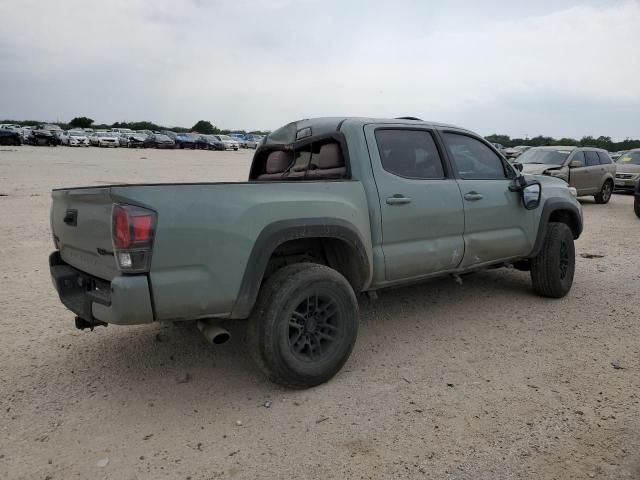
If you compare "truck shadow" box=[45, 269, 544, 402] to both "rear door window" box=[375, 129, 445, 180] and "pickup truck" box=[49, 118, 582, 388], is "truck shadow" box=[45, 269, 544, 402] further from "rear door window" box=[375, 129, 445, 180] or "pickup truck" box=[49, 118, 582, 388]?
"rear door window" box=[375, 129, 445, 180]

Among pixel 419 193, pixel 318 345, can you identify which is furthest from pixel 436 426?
pixel 419 193

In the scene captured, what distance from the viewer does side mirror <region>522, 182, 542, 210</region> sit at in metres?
5.07

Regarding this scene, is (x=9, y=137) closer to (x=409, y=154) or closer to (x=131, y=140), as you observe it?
(x=131, y=140)

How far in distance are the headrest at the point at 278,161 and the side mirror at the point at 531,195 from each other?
234cm

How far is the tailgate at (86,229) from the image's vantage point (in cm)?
298

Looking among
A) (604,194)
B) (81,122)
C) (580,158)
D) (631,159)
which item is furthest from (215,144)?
(81,122)

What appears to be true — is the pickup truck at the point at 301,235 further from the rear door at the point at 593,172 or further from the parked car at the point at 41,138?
the parked car at the point at 41,138

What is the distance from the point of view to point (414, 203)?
4.08 meters

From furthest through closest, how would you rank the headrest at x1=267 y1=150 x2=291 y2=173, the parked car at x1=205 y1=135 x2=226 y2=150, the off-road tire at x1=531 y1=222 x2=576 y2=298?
the parked car at x1=205 y1=135 x2=226 y2=150, the off-road tire at x1=531 y1=222 x2=576 y2=298, the headrest at x1=267 y1=150 x2=291 y2=173

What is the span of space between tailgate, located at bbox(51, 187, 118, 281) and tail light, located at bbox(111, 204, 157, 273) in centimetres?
14

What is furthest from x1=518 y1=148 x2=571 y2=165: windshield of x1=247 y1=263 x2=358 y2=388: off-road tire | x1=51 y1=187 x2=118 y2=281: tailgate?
x1=51 y1=187 x2=118 y2=281: tailgate

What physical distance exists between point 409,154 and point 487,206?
96 centimetres

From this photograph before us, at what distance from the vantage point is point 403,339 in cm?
441

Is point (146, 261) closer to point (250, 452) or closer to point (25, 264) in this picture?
point (250, 452)
